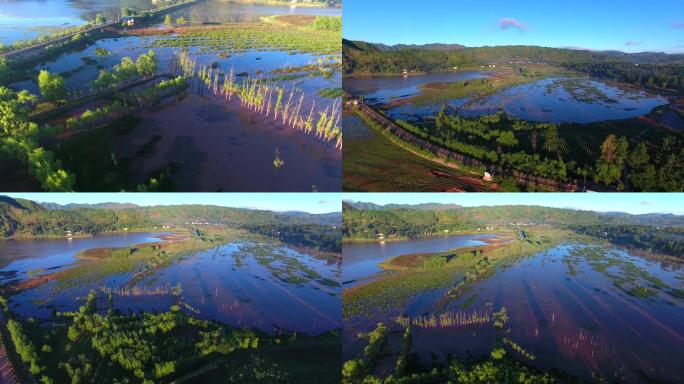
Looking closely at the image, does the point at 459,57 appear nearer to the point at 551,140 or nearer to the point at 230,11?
the point at 551,140

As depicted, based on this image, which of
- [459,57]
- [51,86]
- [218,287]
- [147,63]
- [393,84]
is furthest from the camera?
[393,84]

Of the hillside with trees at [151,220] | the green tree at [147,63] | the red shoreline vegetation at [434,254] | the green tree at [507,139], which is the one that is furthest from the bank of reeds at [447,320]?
the green tree at [147,63]

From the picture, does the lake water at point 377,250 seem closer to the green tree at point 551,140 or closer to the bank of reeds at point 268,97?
the green tree at point 551,140

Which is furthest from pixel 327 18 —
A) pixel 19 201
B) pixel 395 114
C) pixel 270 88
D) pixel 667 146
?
pixel 667 146

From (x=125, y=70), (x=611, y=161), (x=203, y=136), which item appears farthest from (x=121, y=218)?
(x=611, y=161)

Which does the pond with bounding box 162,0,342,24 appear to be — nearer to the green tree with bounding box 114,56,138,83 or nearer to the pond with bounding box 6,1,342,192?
the pond with bounding box 6,1,342,192

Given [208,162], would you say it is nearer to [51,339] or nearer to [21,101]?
[21,101]
